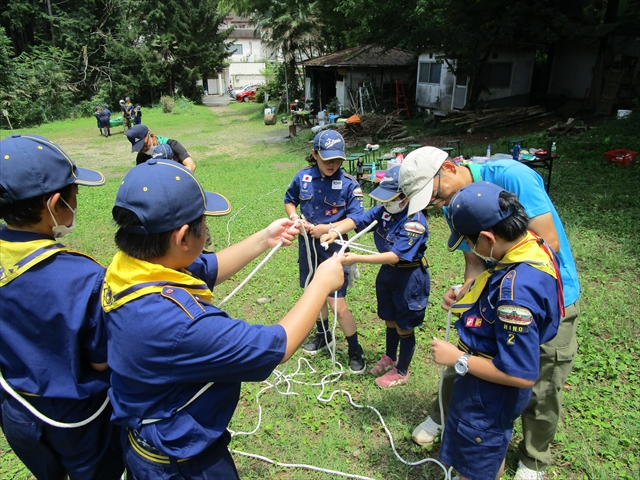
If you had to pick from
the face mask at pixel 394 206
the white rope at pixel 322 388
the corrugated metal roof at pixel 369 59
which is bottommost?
the white rope at pixel 322 388

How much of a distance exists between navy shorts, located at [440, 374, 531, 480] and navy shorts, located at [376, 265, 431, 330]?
111 centimetres

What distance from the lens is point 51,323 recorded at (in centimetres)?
158

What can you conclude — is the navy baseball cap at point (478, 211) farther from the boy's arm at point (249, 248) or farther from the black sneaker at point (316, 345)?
the black sneaker at point (316, 345)

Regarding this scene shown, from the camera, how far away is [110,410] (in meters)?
1.87

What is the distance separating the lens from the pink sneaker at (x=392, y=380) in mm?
3438

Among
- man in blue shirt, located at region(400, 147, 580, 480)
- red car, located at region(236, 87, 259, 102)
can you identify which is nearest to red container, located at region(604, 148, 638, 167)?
man in blue shirt, located at region(400, 147, 580, 480)

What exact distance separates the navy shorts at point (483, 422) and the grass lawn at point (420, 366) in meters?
0.77

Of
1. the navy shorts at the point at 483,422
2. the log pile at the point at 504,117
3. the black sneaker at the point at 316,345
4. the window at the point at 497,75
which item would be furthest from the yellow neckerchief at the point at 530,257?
the window at the point at 497,75

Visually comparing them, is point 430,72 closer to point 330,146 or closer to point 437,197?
point 330,146

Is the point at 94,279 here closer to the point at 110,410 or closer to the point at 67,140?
the point at 110,410

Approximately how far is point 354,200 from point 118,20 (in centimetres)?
3857

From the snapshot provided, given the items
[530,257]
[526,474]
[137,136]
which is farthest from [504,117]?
[530,257]

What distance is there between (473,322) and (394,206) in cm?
133

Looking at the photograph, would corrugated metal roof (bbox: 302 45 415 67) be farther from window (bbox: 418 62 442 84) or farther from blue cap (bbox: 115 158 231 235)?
blue cap (bbox: 115 158 231 235)
